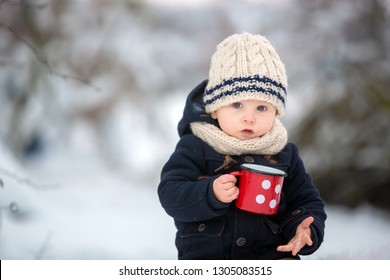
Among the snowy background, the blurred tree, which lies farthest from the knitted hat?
the blurred tree

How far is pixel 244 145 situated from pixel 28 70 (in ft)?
6.27

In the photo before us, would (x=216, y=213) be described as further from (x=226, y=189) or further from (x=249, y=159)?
(x=249, y=159)

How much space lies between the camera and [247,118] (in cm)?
126

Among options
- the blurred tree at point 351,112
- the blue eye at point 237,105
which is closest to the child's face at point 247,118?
the blue eye at point 237,105

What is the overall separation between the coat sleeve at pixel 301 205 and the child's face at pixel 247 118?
14cm

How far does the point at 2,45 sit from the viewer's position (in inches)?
108

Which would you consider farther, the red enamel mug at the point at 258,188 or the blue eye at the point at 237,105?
the blue eye at the point at 237,105

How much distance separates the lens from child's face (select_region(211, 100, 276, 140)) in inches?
49.9

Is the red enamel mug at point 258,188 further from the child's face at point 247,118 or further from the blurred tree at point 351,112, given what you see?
the blurred tree at point 351,112

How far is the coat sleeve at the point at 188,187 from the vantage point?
1.18 metres

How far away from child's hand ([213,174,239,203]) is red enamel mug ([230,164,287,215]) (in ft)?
0.10

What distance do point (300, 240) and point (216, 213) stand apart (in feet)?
0.65

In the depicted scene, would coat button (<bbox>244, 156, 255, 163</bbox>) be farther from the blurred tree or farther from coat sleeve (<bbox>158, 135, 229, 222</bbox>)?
the blurred tree
